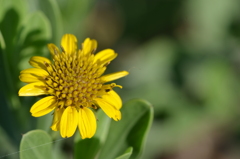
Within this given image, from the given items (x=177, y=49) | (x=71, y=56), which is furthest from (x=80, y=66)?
(x=177, y=49)

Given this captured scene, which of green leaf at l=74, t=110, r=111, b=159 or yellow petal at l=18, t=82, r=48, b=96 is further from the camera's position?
green leaf at l=74, t=110, r=111, b=159

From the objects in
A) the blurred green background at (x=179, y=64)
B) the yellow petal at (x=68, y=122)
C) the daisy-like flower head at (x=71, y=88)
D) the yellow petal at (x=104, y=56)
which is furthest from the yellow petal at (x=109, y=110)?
the blurred green background at (x=179, y=64)

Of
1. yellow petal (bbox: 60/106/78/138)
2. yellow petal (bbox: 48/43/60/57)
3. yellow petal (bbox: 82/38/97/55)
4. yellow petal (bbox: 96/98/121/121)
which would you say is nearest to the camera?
yellow petal (bbox: 60/106/78/138)

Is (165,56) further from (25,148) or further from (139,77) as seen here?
(25,148)

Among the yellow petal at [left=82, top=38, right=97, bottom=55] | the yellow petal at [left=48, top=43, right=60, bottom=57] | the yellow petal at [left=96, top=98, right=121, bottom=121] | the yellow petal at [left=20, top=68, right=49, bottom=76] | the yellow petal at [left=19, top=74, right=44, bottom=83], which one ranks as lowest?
the yellow petal at [left=96, top=98, right=121, bottom=121]

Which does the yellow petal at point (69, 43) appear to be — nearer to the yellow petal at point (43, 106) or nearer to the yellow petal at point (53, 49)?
the yellow petal at point (53, 49)

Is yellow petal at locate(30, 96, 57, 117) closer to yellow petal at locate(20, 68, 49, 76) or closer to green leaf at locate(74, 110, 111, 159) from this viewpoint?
yellow petal at locate(20, 68, 49, 76)

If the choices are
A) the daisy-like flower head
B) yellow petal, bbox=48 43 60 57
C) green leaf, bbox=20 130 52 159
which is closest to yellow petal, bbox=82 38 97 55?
the daisy-like flower head

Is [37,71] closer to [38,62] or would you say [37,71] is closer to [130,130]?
[38,62]
